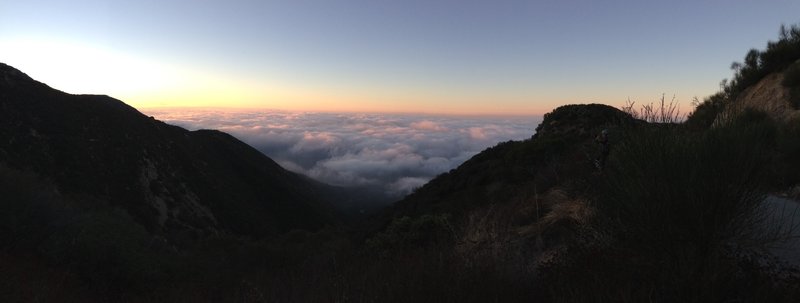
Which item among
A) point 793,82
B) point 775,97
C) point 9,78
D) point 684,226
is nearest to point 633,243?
point 684,226

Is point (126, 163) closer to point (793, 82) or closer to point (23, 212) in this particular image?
point (23, 212)

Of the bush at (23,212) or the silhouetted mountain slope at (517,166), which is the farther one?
the silhouetted mountain slope at (517,166)

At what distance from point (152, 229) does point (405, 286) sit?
49.3 metres

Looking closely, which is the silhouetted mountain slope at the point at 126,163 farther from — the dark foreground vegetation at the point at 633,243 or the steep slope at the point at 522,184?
the dark foreground vegetation at the point at 633,243

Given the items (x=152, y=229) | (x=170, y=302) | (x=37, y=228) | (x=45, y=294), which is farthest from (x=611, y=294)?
(x=152, y=229)

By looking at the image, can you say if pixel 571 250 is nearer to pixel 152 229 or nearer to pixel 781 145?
pixel 781 145

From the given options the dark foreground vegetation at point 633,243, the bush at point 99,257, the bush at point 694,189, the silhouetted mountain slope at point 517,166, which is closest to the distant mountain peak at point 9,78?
the silhouetted mountain slope at point 517,166

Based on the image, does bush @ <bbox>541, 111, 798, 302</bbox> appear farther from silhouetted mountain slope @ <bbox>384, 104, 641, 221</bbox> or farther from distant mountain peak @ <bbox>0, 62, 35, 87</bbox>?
distant mountain peak @ <bbox>0, 62, 35, 87</bbox>

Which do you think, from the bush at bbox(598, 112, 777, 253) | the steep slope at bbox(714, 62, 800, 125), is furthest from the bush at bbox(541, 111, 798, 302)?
the steep slope at bbox(714, 62, 800, 125)

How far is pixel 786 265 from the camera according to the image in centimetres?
421

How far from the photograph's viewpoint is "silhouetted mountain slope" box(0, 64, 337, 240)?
1799 inches

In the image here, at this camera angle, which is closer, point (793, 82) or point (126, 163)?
point (793, 82)

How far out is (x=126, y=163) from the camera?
54719mm

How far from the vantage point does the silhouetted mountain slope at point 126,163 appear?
45688 millimetres
